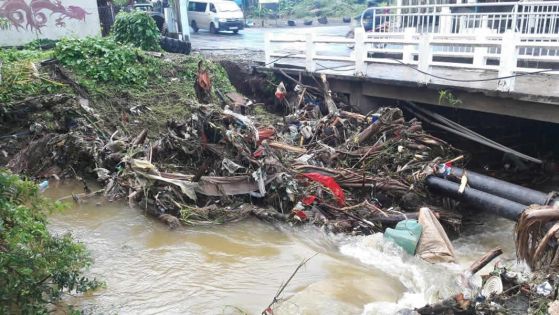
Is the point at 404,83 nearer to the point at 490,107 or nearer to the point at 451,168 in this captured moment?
the point at 490,107

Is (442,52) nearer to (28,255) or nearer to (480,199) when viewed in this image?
(480,199)

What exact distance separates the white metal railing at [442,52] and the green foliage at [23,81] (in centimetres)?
596

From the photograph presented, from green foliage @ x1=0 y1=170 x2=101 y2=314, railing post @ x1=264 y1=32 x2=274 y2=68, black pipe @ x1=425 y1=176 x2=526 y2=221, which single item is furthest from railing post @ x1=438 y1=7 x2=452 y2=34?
green foliage @ x1=0 y1=170 x2=101 y2=314

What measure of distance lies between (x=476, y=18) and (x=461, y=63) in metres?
1.30

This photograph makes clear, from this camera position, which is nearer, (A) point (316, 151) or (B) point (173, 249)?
(B) point (173, 249)

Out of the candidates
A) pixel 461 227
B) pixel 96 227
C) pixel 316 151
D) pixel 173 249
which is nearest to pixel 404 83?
pixel 316 151

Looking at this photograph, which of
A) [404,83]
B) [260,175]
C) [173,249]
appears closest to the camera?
[173,249]

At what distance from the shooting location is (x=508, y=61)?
8641 millimetres

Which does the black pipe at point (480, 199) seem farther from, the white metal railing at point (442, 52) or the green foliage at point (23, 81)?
the green foliage at point (23, 81)

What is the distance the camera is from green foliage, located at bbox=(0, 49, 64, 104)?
10.1 m

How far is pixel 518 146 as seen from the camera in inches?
428

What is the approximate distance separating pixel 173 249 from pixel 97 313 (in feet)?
6.14

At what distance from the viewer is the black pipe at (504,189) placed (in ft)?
22.3

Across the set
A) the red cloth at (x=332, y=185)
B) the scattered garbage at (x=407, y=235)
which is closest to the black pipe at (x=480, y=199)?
the scattered garbage at (x=407, y=235)
